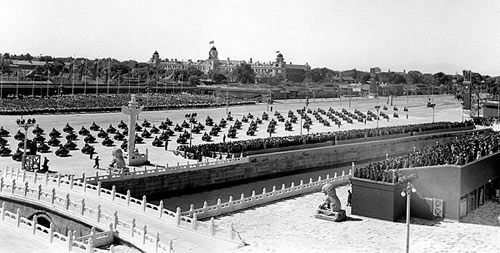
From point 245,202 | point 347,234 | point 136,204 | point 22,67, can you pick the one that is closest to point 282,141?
point 245,202

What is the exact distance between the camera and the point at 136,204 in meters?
30.5

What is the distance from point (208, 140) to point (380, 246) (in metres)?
38.0

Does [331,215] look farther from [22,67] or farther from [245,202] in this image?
[22,67]

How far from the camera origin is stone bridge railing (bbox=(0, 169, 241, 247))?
26.9 m

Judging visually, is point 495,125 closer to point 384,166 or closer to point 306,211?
point 384,166

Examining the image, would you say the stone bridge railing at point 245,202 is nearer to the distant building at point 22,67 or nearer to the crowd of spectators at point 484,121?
the crowd of spectators at point 484,121

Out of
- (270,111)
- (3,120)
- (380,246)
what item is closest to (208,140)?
(3,120)

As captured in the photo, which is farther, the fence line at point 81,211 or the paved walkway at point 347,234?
the paved walkway at point 347,234

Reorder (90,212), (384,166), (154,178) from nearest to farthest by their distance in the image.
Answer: (90,212)
(384,166)
(154,178)

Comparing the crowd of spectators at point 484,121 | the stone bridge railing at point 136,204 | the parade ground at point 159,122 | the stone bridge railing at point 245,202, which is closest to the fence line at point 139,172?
the stone bridge railing at point 136,204

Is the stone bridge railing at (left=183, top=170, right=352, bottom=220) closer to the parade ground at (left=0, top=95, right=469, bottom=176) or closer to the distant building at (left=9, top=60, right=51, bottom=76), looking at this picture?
the parade ground at (left=0, top=95, right=469, bottom=176)

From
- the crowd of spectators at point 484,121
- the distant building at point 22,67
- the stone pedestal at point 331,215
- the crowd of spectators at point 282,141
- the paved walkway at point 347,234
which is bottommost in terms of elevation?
the paved walkway at point 347,234

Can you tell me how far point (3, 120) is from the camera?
71375 mm

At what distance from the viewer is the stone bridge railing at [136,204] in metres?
26.9
